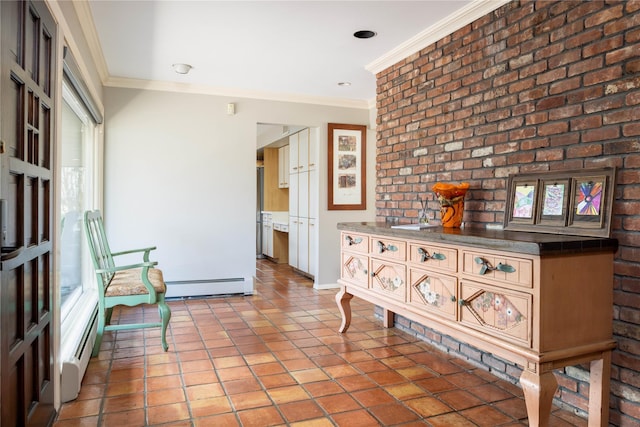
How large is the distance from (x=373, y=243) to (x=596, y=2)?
1757mm

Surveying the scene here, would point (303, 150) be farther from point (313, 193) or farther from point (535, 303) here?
point (535, 303)

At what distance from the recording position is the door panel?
1424 millimetres

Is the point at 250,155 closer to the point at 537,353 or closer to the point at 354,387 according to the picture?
the point at 354,387

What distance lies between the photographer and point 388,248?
9.20 ft

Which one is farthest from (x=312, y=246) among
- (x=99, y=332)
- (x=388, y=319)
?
(x=99, y=332)

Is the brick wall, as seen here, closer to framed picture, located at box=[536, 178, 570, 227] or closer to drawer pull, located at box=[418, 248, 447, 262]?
framed picture, located at box=[536, 178, 570, 227]

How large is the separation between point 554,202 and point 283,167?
17.4ft

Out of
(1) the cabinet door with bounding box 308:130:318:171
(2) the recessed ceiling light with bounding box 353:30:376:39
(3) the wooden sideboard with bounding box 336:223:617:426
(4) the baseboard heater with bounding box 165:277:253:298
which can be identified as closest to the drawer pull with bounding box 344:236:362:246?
(3) the wooden sideboard with bounding box 336:223:617:426

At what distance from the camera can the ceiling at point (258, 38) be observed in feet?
9.34

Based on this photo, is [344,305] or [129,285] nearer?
[129,285]

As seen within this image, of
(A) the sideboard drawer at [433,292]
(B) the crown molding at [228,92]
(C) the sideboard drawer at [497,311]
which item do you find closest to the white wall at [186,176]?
(B) the crown molding at [228,92]

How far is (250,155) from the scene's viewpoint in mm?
4969

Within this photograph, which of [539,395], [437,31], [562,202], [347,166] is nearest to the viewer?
[539,395]

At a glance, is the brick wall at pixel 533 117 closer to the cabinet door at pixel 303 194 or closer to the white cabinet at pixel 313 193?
the white cabinet at pixel 313 193
